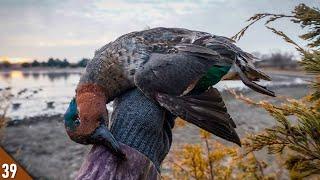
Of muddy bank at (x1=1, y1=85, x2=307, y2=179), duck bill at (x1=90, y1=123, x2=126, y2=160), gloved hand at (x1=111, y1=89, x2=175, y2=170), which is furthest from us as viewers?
muddy bank at (x1=1, y1=85, x2=307, y2=179)

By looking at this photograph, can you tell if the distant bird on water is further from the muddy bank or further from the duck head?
Answer: the muddy bank

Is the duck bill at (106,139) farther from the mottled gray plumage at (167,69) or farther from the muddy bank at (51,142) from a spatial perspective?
the muddy bank at (51,142)

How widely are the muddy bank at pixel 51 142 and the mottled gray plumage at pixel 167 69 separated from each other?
10050mm

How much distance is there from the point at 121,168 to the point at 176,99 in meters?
0.44

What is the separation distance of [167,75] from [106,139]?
18.5 inches

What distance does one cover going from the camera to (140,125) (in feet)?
6.92

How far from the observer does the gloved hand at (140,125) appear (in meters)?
2.08

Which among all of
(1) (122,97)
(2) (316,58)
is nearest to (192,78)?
(1) (122,97)

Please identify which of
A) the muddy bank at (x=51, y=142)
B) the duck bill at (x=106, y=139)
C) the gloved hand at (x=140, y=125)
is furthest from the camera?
the muddy bank at (x=51, y=142)

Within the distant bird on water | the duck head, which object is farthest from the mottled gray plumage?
the duck head

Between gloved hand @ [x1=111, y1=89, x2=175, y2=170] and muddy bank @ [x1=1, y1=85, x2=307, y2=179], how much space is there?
33.5 ft

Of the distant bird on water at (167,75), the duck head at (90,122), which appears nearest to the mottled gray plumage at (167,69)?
the distant bird on water at (167,75)

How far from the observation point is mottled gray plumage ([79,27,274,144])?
2.15 metres

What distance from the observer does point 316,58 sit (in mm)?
3789
